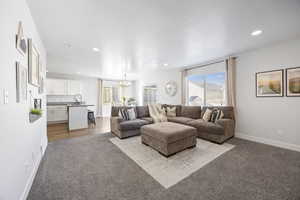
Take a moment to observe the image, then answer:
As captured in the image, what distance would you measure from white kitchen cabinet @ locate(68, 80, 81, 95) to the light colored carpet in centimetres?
504

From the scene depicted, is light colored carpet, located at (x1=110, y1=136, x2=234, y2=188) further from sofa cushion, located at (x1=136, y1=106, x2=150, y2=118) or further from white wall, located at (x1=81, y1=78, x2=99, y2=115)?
white wall, located at (x1=81, y1=78, x2=99, y2=115)

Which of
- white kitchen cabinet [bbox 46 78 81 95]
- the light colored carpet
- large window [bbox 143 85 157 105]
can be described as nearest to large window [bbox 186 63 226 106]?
the light colored carpet

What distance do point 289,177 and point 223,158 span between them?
34.0 inches

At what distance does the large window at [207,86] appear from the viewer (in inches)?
167

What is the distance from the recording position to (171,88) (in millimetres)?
5758

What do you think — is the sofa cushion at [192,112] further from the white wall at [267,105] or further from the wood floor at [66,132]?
the wood floor at [66,132]

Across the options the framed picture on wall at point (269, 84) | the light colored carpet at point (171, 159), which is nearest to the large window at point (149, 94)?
the light colored carpet at point (171, 159)

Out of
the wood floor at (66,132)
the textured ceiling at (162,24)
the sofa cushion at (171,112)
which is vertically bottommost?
the wood floor at (66,132)

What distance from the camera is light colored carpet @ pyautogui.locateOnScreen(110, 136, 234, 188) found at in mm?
1876

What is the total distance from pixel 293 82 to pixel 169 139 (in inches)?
124

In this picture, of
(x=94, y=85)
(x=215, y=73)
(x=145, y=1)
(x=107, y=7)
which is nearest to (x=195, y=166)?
(x=145, y=1)

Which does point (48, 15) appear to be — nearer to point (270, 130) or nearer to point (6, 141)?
point (6, 141)

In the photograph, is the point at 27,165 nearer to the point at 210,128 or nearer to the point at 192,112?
the point at 210,128

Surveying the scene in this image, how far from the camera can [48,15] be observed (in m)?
1.86
